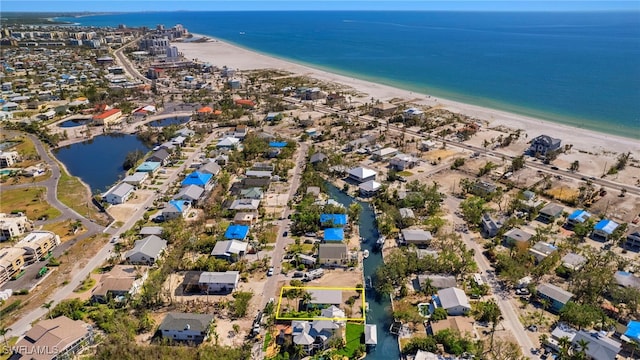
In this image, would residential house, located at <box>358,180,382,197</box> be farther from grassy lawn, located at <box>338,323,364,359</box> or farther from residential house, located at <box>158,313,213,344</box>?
residential house, located at <box>158,313,213,344</box>

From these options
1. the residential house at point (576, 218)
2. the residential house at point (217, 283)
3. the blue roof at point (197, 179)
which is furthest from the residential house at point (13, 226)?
the residential house at point (576, 218)

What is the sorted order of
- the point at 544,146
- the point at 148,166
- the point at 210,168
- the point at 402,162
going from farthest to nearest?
the point at 544,146
the point at 402,162
the point at 148,166
the point at 210,168

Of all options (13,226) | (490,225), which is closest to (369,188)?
(490,225)

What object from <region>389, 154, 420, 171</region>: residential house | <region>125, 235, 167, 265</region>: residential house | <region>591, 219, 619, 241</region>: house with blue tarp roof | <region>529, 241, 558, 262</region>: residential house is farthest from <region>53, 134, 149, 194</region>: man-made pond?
<region>591, 219, 619, 241</region>: house with blue tarp roof

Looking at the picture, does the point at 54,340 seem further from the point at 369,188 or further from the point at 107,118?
the point at 107,118

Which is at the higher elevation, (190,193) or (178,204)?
(190,193)

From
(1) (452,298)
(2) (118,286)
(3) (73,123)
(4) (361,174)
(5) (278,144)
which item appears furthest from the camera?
(3) (73,123)

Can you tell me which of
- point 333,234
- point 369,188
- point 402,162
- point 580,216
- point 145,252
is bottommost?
point 145,252

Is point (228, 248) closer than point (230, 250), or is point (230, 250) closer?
point (230, 250)

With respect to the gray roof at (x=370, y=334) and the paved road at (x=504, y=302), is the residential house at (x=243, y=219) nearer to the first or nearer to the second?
the gray roof at (x=370, y=334)
